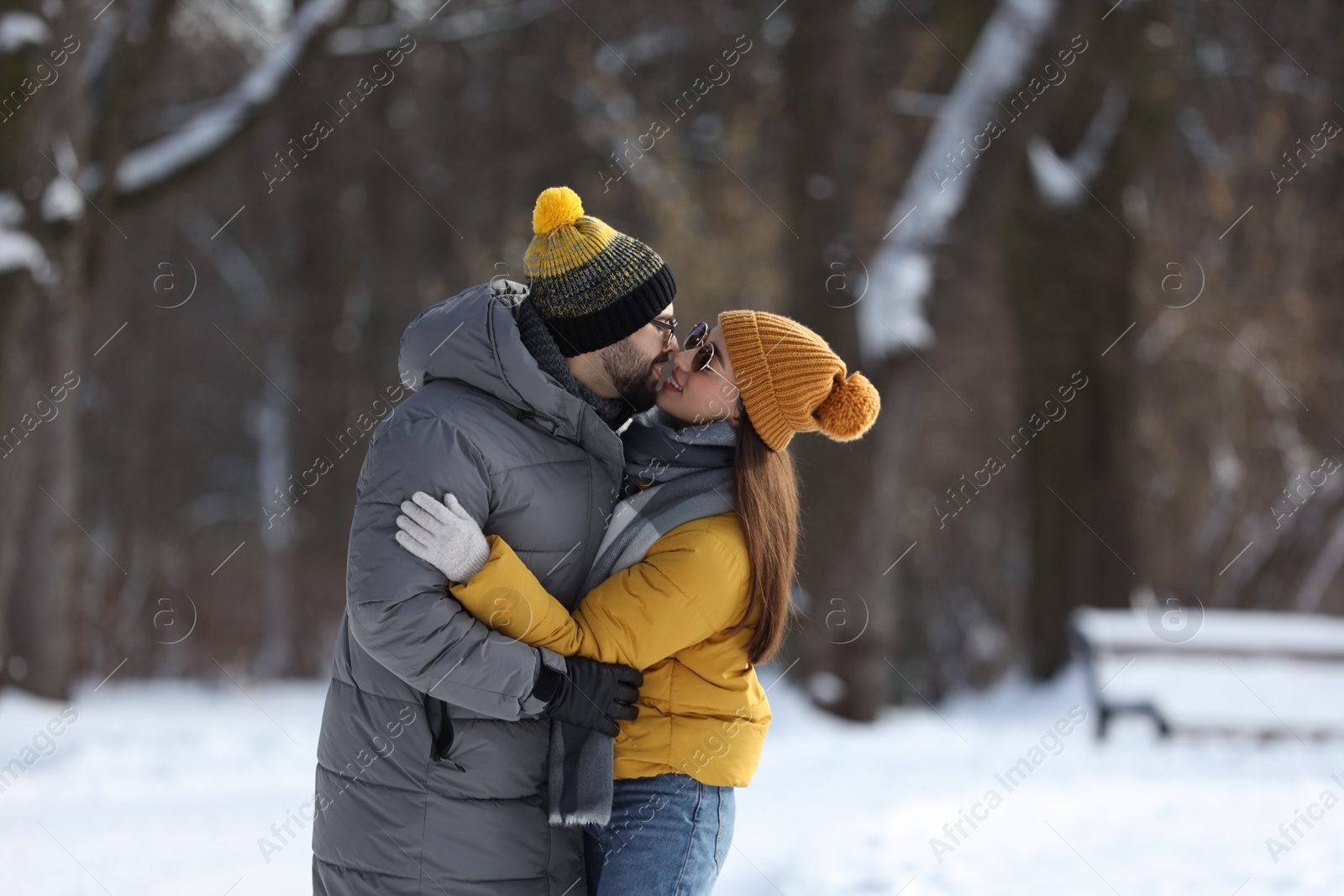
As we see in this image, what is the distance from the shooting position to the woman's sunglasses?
261 centimetres

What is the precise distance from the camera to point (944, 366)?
15133 mm

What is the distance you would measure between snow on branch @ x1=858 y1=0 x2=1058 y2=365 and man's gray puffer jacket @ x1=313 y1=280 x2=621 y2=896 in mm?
5794

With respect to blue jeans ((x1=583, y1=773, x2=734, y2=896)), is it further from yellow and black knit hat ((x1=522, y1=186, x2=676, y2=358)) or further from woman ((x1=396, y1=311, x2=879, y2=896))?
yellow and black knit hat ((x1=522, y1=186, x2=676, y2=358))

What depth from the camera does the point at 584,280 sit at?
8.24 feet

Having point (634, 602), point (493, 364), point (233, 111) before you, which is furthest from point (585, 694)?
point (233, 111)

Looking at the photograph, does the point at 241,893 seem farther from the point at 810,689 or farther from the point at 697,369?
the point at 810,689

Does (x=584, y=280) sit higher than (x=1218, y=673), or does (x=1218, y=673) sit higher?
(x=584, y=280)

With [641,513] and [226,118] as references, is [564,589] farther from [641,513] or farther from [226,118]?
[226,118]

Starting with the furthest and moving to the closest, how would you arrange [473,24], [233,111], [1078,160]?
[473,24], [1078,160], [233,111]

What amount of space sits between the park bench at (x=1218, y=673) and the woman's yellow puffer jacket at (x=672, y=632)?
5.82m

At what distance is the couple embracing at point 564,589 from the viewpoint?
2242 mm

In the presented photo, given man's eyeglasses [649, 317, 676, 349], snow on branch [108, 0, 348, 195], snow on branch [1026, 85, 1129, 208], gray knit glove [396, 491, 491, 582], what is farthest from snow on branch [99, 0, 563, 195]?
gray knit glove [396, 491, 491, 582]

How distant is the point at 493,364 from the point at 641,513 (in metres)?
0.43

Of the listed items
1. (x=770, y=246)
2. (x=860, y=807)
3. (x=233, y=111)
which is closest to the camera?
(x=860, y=807)
